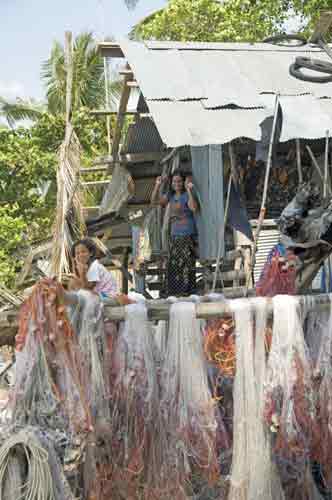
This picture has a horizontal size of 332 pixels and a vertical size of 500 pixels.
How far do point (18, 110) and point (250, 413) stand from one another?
18.9 metres

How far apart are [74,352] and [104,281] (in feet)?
6.67

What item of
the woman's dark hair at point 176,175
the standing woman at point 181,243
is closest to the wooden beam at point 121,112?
the woman's dark hair at point 176,175

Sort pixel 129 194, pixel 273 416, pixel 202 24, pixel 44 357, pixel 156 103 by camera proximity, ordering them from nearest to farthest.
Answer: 1. pixel 44 357
2. pixel 273 416
3. pixel 156 103
4. pixel 129 194
5. pixel 202 24

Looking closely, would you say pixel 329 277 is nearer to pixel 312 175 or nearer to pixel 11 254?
pixel 312 175

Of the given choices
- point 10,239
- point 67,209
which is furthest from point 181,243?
point 10,239

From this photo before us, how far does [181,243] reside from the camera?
8.80m

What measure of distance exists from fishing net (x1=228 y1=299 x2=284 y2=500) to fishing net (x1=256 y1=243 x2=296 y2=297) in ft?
3.12

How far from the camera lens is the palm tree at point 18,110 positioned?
22203mm

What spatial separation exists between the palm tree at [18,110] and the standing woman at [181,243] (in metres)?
13.9

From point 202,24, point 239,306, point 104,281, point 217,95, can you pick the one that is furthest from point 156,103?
point 202,24

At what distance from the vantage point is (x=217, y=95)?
28.1 feet

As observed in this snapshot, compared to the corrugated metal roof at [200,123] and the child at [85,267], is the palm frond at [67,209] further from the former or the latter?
the child at [85,267]

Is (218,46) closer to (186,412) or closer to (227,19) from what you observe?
(186,412)

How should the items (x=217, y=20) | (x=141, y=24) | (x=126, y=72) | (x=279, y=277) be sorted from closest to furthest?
1. (x=279, y=277)
2. (x=126, y=72)
3. (x=217, y=20)
4. (x=141, y=24)
